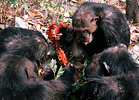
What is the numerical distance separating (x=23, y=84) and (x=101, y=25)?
200cm

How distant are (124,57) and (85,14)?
136 cm

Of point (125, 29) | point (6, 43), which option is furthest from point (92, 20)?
point (6, 43)

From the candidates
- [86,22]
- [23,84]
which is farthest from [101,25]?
[23,84]

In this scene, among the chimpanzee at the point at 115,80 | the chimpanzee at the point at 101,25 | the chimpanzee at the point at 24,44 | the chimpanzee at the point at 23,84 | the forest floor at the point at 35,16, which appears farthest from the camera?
the forest floor at the point at 35,16

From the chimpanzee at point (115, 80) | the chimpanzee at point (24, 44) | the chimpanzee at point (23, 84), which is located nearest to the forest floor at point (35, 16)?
the chimpanzee at point (24, 44)

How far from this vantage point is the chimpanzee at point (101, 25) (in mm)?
4070

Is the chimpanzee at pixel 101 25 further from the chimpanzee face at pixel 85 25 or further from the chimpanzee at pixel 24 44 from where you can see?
the chimpanzee at pixel 24 44

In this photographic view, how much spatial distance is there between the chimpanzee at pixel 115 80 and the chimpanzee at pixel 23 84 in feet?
1.75

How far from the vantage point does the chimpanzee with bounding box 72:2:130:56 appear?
407cm

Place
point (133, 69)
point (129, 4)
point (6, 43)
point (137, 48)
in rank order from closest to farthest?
point (133, 69), point (6, 43), point (137, 48), point (129, 4)

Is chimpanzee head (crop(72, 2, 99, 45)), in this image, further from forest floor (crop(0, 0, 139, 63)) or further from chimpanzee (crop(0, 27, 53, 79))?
forest floor (crop(0, 0, 139, 63))

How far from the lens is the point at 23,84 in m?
3.30

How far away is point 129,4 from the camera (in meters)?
7.50

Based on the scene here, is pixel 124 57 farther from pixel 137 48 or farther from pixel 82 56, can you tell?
pixel 137 48
